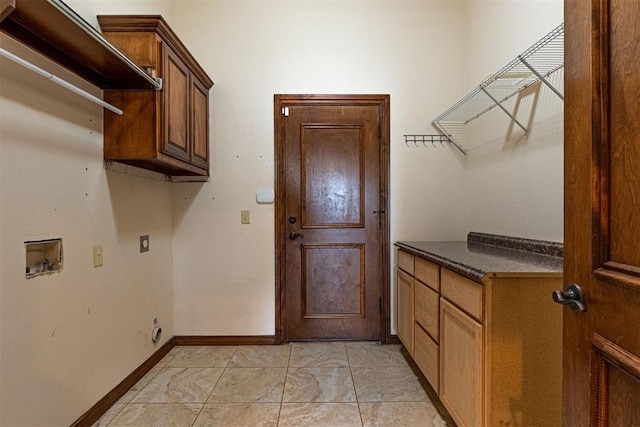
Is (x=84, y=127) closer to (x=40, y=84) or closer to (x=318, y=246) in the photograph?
(x=40, y=84)

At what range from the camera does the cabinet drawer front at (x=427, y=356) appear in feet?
5.73

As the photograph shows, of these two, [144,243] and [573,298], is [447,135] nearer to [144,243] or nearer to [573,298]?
[573,298]

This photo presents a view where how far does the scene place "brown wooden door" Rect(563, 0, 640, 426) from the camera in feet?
2.16

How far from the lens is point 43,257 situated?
1.46 metres

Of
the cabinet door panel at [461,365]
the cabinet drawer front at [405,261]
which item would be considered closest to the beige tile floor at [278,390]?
the cabinet door panel at [461,365]

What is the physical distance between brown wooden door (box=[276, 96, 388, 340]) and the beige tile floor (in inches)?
9.0

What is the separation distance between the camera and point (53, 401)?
1464 millimetres

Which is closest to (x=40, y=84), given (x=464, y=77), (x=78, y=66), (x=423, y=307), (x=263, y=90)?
(x=78, y=66)

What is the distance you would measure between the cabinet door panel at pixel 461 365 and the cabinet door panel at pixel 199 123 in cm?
188

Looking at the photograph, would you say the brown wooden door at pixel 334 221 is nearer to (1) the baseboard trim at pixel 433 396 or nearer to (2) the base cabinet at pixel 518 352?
(1) the baseboard trim at pixel 433 396

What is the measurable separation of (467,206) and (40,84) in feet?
9.20

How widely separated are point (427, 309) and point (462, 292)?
1.65 ft

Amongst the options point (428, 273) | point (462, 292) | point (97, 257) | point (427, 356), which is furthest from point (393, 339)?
point (97, 257)

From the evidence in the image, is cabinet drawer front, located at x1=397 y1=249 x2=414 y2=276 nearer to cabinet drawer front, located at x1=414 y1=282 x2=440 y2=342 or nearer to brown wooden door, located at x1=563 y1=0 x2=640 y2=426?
cabinet drawer front, located at x1=414 y1=282 x2=440 y2=342
